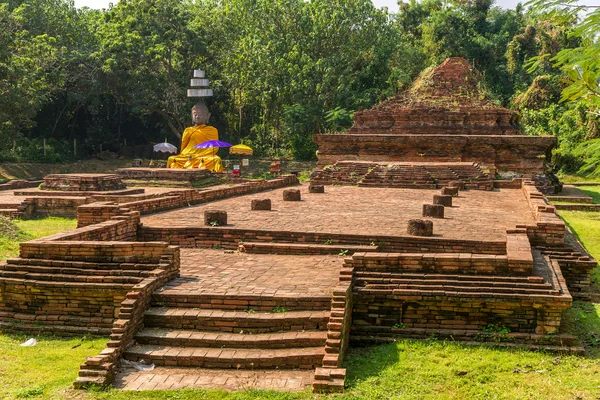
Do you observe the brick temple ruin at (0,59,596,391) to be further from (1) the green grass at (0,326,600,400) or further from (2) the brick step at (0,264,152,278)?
(1) the green grass at (0,326,600,400)

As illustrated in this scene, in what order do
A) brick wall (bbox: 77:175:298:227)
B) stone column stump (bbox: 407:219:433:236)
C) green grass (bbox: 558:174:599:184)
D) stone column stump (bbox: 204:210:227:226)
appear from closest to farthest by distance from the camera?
stone column stump (bbox: 407:219:433:236) < stone column stump (bbox: 204:210:227:226) < brick wall (bbox: 77:175:298:227) < green grass (bbox: 558:174:599:184)

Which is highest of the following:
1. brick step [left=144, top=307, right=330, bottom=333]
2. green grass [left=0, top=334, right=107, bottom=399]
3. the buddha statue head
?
the buddha statue head

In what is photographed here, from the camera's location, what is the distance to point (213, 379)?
556 centimetres

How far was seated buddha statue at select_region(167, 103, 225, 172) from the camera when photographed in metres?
27.1

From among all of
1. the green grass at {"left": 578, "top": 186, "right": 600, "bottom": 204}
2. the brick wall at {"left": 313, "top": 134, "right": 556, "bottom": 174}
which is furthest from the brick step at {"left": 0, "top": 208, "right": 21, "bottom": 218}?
the green grass at {"left": 578, "top": 186, "right": 600, "bottom": 204}

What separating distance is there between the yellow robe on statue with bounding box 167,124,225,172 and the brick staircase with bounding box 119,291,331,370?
20528 millimetres

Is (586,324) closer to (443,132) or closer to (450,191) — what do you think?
(450,191)

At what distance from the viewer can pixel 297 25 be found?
31.2m

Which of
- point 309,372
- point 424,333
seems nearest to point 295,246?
point 424,333

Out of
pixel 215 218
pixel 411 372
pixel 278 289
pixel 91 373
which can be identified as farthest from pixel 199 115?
pixel 411 372

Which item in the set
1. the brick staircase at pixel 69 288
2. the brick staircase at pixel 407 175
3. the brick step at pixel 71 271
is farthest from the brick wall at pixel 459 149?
the brick step at pixel 71 271

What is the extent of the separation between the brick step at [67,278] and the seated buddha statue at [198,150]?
19.7 metres

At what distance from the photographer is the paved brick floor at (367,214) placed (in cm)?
941

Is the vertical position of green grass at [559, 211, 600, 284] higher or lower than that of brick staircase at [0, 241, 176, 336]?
lower
